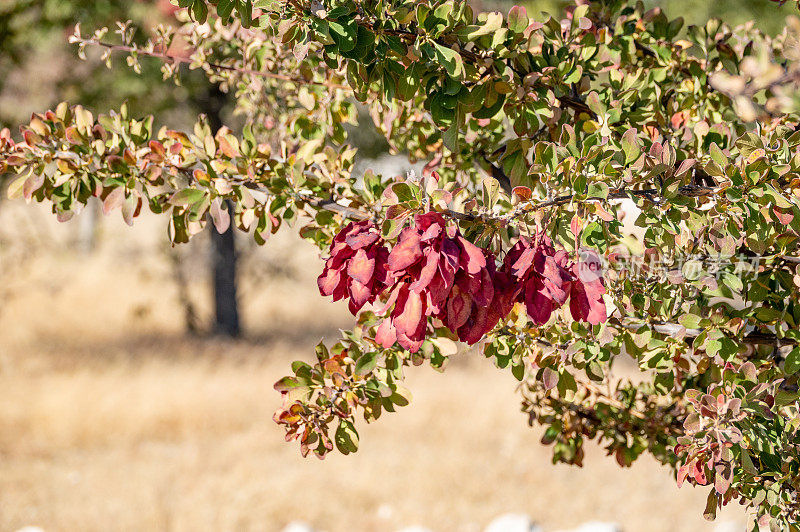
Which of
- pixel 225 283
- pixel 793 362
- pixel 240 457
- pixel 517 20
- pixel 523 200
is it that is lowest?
pixel 793 362

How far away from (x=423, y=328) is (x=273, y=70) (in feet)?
3.84

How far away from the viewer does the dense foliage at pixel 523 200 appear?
1.06 meters

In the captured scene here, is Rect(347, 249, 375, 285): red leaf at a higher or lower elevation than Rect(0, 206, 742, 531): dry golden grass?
lower

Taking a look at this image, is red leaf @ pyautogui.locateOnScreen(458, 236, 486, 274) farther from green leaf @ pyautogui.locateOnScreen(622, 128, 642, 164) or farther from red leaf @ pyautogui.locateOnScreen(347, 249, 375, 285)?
green leaf @ pyautogui.locateOnScreen(622, 128, 642, 164)

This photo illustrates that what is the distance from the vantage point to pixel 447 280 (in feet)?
2.99

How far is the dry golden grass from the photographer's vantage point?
4184mm

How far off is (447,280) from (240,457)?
175 inches

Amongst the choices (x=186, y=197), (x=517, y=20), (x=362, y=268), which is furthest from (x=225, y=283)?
(x=362, y=268)

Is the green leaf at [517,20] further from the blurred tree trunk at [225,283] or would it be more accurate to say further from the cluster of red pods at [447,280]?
the blurred tree trunk at [225,283]

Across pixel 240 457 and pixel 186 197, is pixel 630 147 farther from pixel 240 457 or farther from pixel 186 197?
pixel 240 457

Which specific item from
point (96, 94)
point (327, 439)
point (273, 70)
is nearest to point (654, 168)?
point (327, 439)

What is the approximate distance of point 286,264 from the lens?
836 cm

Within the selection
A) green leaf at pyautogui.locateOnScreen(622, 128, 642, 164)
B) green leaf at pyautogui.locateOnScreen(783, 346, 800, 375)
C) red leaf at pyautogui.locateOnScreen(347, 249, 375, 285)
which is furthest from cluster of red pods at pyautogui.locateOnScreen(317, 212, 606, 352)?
green leaf at pyautogui.locateOnScreen(783, 346, 800, 375)

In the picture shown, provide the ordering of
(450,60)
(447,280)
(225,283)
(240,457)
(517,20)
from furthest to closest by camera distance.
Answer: (225,283), (240,457), (517,20), (450,60), (447,280)
